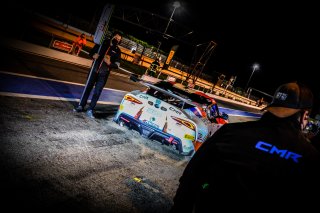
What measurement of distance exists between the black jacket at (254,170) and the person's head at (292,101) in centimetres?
6

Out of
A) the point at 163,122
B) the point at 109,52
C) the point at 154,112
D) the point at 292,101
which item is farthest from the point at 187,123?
the point at 292,101

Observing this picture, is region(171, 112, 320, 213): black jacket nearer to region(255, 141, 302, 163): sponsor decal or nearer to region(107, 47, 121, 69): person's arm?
region(255, 141, 302, 163): sponsor decal

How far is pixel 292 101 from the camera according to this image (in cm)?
189

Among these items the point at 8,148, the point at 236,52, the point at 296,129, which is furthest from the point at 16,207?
the point at 236,52

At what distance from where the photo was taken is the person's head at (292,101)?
1.86m

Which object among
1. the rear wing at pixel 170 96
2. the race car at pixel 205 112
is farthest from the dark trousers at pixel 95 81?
the race car at pixel 205 112

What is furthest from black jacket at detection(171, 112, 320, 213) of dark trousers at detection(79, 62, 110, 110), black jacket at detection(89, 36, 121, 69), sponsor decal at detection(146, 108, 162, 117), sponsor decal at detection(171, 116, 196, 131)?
black jacket at detection(89, 36, 121, 69)

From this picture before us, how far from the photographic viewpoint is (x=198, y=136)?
5539mm

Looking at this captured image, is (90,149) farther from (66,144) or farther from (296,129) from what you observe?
(296,129)

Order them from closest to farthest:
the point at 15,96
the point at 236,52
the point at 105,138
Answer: the point at 105,138
the point at 15,96
the point at 236,52

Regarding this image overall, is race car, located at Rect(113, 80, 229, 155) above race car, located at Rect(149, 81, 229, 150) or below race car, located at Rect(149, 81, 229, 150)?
below

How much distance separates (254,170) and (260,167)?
46mm

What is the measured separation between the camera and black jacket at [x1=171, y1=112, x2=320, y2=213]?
65.5 inches

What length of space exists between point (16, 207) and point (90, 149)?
81.2 inches
